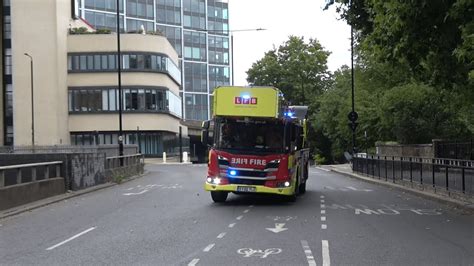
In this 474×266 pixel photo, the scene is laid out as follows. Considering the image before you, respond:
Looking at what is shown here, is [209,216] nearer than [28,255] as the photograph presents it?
No

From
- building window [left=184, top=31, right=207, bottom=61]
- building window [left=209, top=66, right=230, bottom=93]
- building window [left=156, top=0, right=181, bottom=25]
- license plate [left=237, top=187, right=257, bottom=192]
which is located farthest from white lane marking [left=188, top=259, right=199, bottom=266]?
building window [left=209, top=66, right=230, bottom=93]

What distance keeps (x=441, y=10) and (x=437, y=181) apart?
28.0 feet

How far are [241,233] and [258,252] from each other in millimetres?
2087

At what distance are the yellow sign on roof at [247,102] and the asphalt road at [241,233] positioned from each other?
8.99 ft

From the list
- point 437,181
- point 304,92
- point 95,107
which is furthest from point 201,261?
point 304,92

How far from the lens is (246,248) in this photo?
32.2 feet

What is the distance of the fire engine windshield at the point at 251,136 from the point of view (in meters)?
16.8

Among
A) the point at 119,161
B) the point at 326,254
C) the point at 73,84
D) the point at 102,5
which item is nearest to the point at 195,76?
the point at 102,5

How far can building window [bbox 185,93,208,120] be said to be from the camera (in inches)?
4658

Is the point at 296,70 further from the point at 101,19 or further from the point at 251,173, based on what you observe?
the point at 251,173

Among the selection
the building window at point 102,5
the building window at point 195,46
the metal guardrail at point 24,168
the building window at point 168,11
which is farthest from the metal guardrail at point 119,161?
the building window at point 195,46

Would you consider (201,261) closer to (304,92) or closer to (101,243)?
(101,243)

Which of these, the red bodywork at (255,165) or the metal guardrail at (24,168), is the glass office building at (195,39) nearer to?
the metal guardrail at (24,168)

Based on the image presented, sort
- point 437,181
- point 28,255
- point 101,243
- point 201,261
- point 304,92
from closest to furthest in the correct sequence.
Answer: point 201,261
point 28,255
point 101,243
point 437,181
point 304,92
